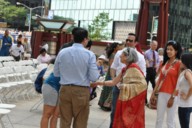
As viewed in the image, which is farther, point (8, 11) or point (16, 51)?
point (8, 11)

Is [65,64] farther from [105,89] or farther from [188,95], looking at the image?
[105,89]

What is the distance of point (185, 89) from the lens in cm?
668

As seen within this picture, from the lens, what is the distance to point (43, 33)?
2325 centimetres

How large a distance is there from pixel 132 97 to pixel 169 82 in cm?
71

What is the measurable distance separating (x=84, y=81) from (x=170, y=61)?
5.49ft

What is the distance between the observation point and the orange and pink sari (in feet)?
21.1

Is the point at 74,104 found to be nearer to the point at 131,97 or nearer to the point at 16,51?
the point at 131,97

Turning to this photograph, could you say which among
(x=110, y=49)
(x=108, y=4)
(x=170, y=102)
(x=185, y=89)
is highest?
(x=108, y=4)

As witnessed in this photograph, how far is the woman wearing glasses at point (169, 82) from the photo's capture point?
22.3 ft

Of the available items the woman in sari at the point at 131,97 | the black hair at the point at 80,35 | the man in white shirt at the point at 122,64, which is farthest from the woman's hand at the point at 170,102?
the black hair at the point at 80,35

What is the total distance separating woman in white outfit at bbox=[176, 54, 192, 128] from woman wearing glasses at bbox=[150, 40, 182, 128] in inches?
4.6

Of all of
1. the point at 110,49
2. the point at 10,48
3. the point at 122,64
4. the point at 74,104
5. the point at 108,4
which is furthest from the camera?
the point at 108,4

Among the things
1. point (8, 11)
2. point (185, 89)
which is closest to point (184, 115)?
point (185, 89)

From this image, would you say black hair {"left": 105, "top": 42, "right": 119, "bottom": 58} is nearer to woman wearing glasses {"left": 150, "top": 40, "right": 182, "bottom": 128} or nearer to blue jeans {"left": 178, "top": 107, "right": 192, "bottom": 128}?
woman wearing glasses {"left": 150, "top": 40, "right": 182, "bottom": 128}
